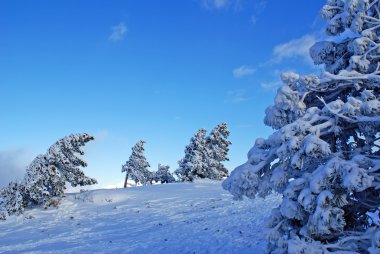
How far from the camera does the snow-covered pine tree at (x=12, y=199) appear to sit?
94.7 ft

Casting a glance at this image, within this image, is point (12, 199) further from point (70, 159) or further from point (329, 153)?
point (329, 153)

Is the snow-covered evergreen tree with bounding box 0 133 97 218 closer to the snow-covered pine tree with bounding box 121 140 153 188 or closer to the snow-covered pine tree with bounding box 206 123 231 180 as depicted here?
the snow-covered pine tree with bounding box 206 123 231 180

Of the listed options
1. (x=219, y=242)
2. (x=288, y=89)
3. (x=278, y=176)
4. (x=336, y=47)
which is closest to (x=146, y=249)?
(x=219, y=242)

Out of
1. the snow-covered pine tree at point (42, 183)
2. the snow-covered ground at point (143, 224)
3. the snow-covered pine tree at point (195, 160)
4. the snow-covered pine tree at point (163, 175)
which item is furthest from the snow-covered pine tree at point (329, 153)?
the snow-covered pine tree at point (163, 175)

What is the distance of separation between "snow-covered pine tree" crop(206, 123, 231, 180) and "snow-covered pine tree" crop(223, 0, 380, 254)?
38259 millimetres

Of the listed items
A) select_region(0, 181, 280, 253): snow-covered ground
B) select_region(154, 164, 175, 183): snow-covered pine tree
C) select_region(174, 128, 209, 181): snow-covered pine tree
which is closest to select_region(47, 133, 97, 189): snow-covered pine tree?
select_region(0, 181, 280, 253): snow-covered ground

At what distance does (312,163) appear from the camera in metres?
9.48

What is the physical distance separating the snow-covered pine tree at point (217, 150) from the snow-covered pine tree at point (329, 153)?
1506 inches

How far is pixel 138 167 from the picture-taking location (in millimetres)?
56281

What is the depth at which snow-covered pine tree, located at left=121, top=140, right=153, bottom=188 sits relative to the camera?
184ft

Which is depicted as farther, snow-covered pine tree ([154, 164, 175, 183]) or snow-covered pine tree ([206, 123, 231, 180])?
snow-covered pine tree ([154, 164, 175, 183])

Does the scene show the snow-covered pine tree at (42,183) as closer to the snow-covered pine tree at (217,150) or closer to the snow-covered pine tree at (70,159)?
the snow-covered pine tree at (70,159)

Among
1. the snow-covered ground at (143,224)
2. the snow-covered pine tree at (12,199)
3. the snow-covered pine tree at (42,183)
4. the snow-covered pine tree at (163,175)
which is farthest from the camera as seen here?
the snow-covered pine tree at (163,175)

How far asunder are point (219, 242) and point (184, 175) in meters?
32.0
